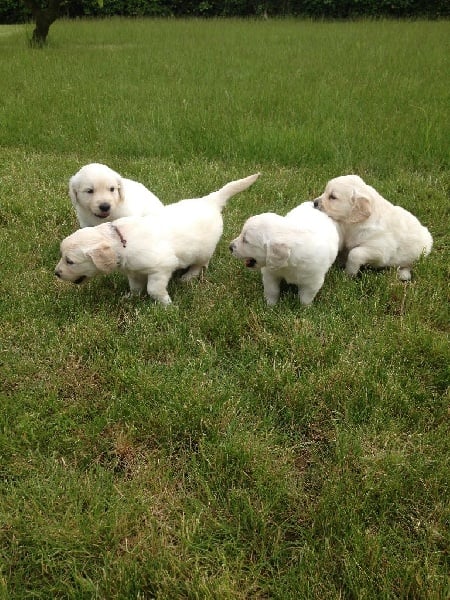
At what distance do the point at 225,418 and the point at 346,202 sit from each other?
6.52 ft

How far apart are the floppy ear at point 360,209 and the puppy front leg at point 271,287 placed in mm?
757

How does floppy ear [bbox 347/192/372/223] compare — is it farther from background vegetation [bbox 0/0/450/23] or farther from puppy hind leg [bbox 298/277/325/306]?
background vegetation [bbox 0/0/450/23]

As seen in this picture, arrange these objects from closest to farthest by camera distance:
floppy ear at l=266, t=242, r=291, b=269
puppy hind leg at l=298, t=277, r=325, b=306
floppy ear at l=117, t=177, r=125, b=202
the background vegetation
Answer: floppy ear at l=266, t=242, r=291, b=269
puppy hind leg at l=298, t=277, r=325, b=306
floppy ear at l=117, t=177, r=125, b=202
the background vegetation

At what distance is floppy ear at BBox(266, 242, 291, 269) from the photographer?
348 cm

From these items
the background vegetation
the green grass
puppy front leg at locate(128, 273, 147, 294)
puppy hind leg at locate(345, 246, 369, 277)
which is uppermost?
the background vegetation

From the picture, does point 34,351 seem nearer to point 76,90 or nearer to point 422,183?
point 422,183

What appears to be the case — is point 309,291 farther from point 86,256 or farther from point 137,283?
point 86,256

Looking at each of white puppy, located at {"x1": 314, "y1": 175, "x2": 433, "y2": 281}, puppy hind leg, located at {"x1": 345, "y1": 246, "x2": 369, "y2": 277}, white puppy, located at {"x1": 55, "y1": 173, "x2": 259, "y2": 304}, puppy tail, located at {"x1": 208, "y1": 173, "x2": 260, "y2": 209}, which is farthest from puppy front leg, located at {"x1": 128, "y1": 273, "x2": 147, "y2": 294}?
puppy hind leg, located at {"x1": 345, "y1": 246, "x2": 369, "y2": 277}

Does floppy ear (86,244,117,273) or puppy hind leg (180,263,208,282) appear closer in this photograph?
floppy ear (86,244,117,273)

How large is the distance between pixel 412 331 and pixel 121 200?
242cm

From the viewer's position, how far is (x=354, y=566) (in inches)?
84.5

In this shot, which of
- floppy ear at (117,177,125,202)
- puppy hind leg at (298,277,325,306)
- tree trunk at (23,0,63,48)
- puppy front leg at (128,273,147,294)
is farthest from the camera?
tree trunk at (23,0,63,48)

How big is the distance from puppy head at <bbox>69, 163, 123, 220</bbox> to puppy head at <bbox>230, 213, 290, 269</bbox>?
3.90 ft

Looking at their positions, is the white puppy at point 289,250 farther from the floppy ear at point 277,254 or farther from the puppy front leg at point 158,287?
the puppy front leg at point 158,287
